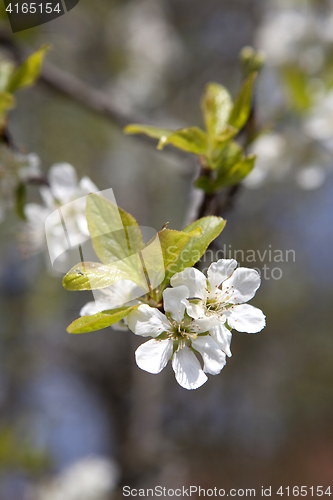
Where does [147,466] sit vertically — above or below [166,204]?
below

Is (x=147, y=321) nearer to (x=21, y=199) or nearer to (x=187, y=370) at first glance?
(x=187, y=370)

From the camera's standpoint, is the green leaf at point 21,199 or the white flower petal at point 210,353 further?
the green leaf at point 21,199

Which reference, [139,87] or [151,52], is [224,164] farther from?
[151,52]

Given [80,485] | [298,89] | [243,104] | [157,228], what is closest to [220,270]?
[243,104]

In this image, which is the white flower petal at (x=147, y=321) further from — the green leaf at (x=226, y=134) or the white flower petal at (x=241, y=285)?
the green leaf at (x=226, y=134)

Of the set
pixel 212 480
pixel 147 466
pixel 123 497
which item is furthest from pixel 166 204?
pixel 212 480

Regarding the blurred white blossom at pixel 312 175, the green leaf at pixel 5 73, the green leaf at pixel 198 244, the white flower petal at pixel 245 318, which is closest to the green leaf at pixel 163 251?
the green leaf at pixel 198 244
